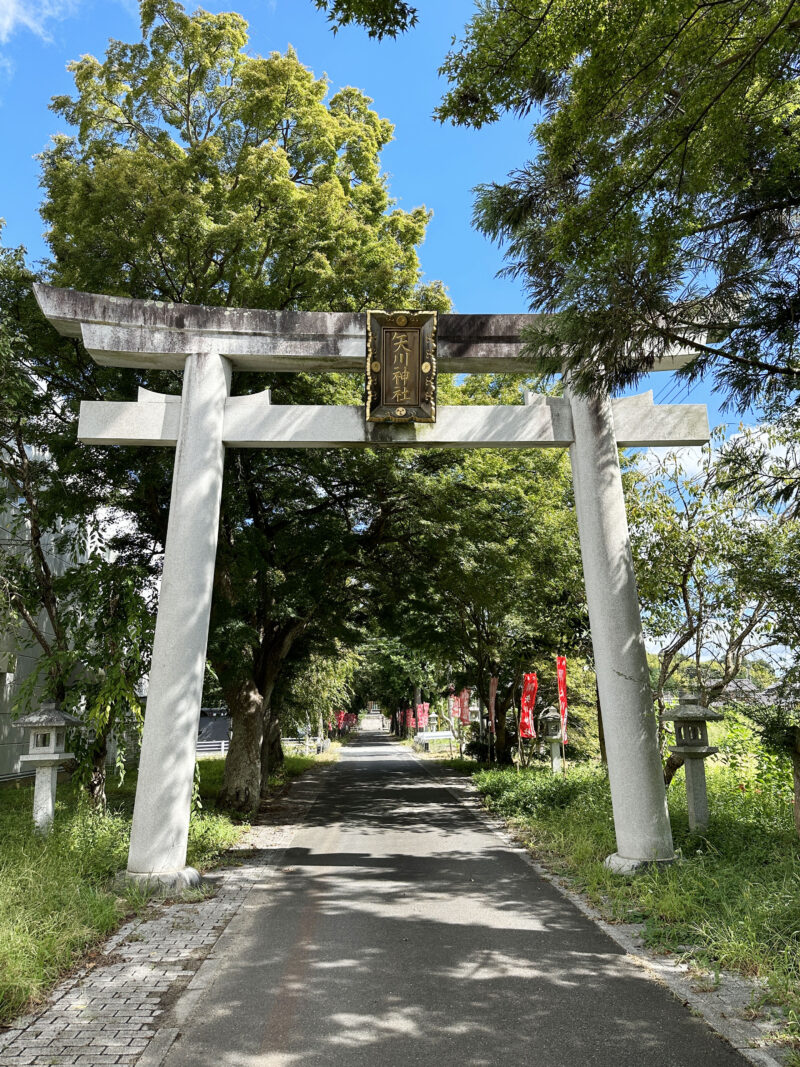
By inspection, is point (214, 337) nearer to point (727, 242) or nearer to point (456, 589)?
point (727, 242)

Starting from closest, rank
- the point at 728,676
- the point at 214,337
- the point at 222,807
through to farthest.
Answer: the point at 214,337
the point at 728,676
the point at 222,807

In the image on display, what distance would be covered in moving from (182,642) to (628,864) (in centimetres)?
480

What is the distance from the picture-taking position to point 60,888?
564 centimetres

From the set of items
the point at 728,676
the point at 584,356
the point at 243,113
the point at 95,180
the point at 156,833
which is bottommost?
the point at 156,833

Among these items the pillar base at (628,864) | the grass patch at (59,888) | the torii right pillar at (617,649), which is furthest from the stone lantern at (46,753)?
the torii right pillar at (617,649)

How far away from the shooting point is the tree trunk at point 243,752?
39.1 feet

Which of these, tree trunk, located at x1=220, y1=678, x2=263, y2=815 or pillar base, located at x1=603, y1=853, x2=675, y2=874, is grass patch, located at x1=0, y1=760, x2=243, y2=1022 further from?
pillar base, located at x1=603, y1=853, x2=675, y2=874

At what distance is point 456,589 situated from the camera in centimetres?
1352

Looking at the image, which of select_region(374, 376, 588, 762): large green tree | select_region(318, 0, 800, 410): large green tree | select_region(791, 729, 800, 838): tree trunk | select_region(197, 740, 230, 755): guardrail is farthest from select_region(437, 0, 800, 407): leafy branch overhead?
select_region(197, 740, 230, 755): guardrail

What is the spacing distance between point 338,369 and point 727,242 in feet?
15.0

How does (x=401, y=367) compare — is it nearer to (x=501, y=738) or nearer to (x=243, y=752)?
(x=243, y=752)

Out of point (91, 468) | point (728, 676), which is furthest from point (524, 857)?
point (91, 468)

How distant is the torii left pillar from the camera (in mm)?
6695

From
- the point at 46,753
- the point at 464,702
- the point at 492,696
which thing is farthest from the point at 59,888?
the point at 464,702
